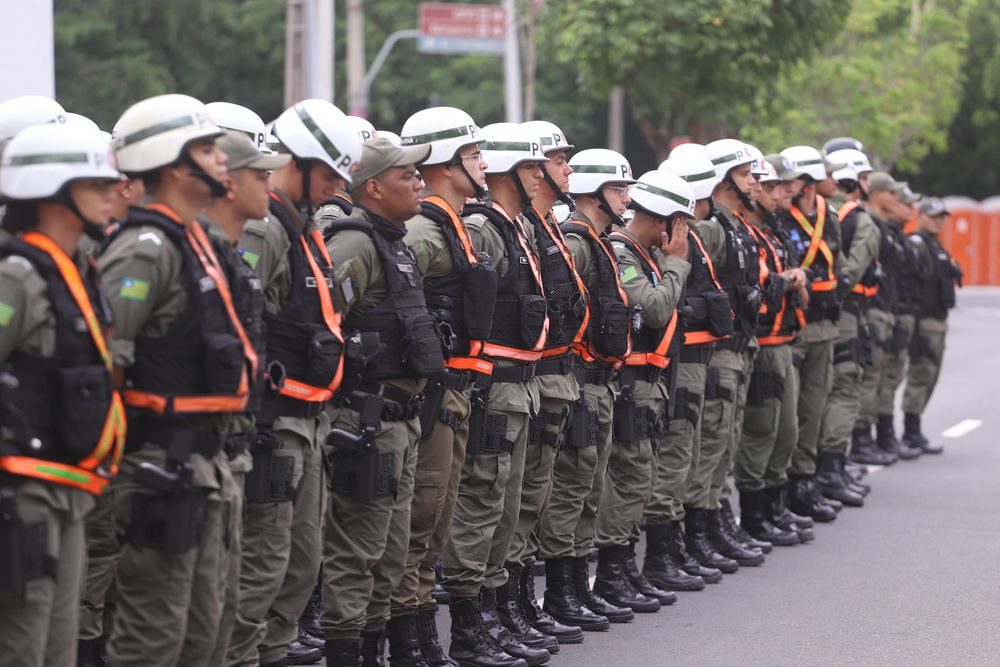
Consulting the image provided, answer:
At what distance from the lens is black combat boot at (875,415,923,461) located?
14469 millimetres

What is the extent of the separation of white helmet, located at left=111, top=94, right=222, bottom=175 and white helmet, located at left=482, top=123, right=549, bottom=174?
2479 millimetres

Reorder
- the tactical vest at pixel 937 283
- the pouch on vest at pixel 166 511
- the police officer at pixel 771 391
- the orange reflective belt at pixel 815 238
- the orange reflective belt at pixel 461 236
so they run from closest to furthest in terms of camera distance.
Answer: the pouch on vest at pixel 166 511 < the orange reflective belt at pixel 461 236 < the police officer at pixel 771 391 < the orange reflective belt at pixel 815 238 < the tactical vest at pixel 937 283

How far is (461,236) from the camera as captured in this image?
22.5ft

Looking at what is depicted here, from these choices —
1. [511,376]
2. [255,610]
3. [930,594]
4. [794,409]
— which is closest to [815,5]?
[794,409]

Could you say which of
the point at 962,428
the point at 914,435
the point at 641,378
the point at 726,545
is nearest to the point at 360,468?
the point at 641,378

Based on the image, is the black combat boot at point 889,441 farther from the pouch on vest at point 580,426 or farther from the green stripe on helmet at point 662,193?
the pouch on vest at point 580,426

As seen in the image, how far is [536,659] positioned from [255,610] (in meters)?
2.03

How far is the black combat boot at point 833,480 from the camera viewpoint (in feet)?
39.1

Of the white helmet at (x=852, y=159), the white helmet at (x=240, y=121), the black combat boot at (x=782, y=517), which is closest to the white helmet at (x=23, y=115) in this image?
the white helmet at (x=240, y=121)

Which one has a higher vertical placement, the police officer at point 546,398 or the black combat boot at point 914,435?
the police officer at point 546,398

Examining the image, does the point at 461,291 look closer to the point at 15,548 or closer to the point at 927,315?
the point at 15,548

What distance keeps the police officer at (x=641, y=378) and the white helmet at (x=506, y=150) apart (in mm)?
1100

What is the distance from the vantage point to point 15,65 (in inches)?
395

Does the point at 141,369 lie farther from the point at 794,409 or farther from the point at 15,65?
the point at 794,409
